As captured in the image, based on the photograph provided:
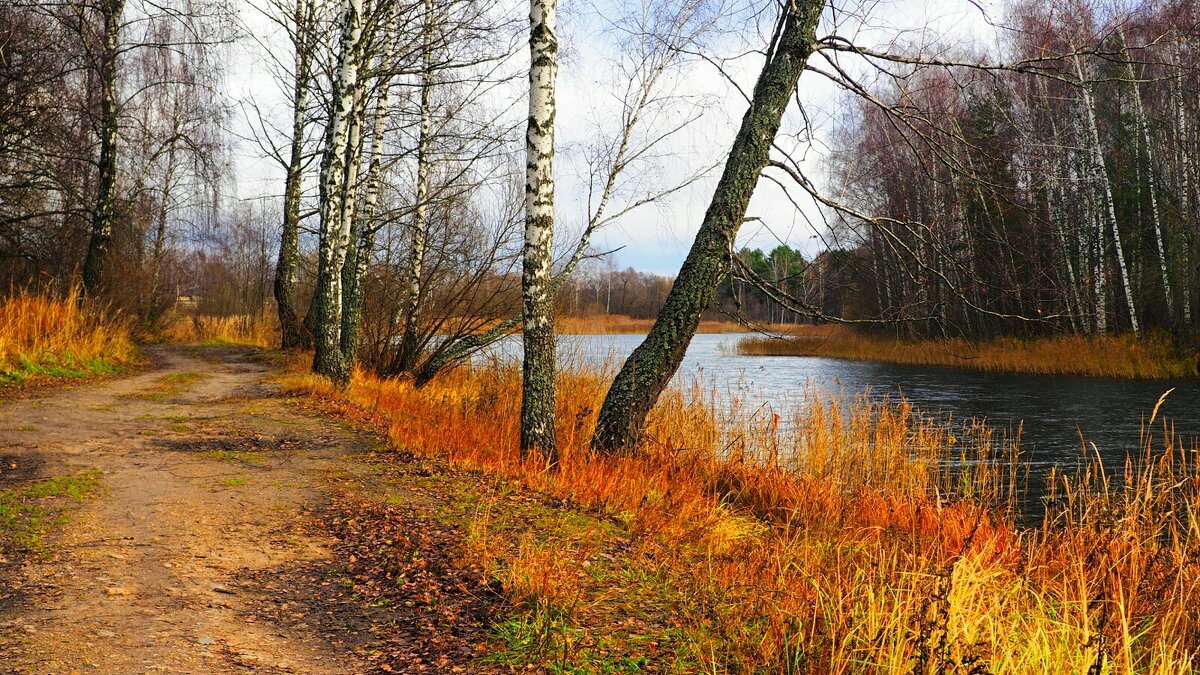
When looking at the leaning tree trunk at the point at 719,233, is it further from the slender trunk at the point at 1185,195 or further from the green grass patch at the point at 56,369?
the slender trunk at the point at 1185,195

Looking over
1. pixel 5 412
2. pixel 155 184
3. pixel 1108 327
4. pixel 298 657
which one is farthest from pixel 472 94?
pixel 1108 327

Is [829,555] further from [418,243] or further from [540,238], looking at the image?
[418,243]

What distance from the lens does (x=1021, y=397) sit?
48.6 feet

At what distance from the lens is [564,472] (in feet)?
17.7

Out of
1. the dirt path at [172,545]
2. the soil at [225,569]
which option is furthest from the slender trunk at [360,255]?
the soil at [225,569]

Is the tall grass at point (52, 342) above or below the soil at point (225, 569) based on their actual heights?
above

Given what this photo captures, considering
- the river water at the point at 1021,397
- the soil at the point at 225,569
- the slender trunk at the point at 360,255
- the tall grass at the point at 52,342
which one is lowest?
the soil at the point at 225,569

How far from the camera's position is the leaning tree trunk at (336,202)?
903cm

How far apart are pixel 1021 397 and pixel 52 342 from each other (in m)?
16.8

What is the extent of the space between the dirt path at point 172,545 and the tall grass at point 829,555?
2.99 ft

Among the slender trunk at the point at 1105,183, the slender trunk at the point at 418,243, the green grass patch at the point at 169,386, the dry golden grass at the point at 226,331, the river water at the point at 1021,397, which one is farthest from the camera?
the dry golden grass at the point at 226,331

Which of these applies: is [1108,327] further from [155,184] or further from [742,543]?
[155,184]

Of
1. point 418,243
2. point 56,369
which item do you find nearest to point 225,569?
point 418,243

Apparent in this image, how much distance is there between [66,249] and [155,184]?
26.8 ft
